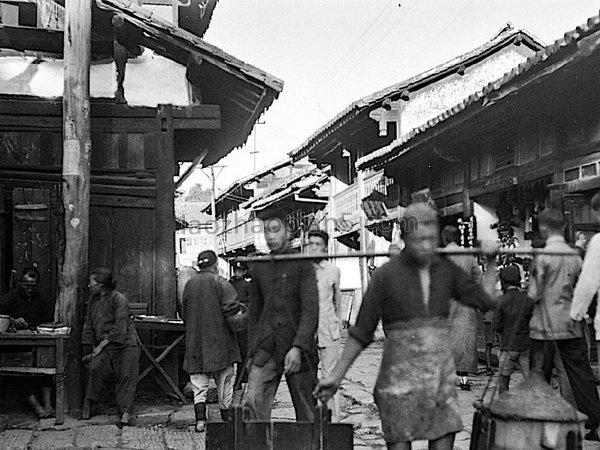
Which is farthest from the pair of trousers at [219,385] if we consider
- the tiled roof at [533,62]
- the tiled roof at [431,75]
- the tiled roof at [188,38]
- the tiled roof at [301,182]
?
the tiled roof at [301,182]

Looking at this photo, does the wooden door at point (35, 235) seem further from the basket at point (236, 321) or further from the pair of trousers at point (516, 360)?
the pair of trousers at point (516, 360)

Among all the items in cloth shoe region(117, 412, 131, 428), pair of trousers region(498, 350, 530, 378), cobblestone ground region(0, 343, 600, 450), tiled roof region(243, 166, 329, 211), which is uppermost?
tiled roof region(243, 166, 329, 211)

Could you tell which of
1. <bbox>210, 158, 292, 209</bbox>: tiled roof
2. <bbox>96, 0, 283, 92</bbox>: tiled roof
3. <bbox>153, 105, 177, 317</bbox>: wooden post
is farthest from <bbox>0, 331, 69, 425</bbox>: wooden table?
<bbox>210, 158, 292, 209</bbox>: tiled roof

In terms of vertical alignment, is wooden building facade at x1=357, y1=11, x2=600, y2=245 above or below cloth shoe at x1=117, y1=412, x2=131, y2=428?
above

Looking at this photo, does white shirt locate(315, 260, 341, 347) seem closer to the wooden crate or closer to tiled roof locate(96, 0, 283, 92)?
the wooden crate

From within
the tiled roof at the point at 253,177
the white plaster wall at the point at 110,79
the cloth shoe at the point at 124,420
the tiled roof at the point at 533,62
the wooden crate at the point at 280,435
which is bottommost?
the cloth shoe at the point at 124,420

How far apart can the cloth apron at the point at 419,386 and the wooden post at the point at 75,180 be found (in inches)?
203

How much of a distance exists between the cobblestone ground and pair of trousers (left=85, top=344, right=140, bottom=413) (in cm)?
26

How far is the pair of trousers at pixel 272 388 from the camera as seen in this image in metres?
5.89

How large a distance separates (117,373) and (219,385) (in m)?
1.26

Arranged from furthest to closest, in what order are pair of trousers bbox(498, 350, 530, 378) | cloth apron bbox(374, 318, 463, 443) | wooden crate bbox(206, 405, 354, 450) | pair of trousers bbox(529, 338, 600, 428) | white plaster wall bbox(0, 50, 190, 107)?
white plaster wall bbox(0, 50, 190, 107)
pair of trousers bbox(498, 350, 530, 378)
pair of trousers bbox(529, 338, 600, 428)
wooden crate bbox(206, 405, 354, 450)
cloth apron bbox(374, 318, 463, 443)

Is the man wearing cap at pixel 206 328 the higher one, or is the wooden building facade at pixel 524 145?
the wooden building facade at pixel 524 145

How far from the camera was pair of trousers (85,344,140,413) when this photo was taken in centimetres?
847

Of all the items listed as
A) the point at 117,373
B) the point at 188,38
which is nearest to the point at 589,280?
the point at 117,373
